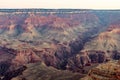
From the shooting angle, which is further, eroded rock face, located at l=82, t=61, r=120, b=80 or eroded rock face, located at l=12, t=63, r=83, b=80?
eroded rock face, located at l=12, t=63, r=83, b=80

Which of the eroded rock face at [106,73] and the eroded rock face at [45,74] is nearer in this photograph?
the eroded rock face at [106,73]

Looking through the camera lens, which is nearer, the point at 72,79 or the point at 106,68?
the point at 106,68

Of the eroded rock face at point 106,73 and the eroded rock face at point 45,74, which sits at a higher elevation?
the eroded rock face at point 106,73

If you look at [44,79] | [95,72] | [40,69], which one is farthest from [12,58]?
[95,72]

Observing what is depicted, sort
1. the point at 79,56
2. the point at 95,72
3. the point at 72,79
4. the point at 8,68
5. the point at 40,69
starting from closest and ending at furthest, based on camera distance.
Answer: the point at 95,72 → the point at 72,79 → the point at 40,69 → the point at 8,68 → the point at 79,56

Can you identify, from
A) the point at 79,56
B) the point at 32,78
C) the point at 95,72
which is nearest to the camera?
the point at 95,72

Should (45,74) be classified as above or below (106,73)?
below

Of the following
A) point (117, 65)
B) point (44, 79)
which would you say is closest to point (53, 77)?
point (44, 79)

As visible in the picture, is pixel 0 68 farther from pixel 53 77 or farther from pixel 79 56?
pixel 53 77

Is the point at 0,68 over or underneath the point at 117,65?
underneath

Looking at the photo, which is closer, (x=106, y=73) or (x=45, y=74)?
(x=106, y=73)

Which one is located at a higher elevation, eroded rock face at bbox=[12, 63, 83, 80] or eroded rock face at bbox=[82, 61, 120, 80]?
eroded rock face at bbox=[82, 61, 120, 80]
